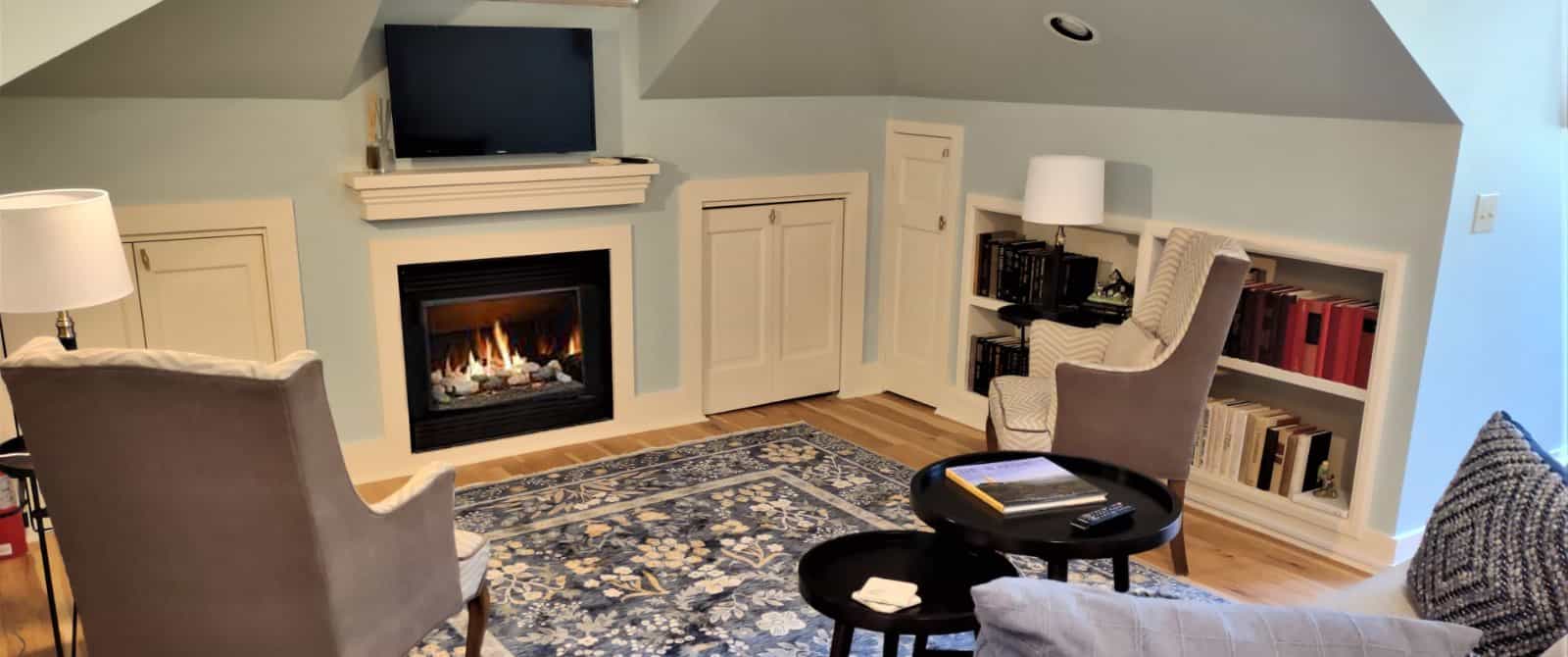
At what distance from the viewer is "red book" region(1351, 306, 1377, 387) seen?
334 centimetres

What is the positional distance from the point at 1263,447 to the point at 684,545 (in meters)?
1.89

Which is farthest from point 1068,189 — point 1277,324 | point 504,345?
point 504,345

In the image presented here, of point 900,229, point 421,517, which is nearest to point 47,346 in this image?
point 421,517

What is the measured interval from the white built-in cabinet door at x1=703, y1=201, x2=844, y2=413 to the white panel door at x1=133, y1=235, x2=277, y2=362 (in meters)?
1.71

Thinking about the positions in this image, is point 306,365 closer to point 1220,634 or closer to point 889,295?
point 1220,634

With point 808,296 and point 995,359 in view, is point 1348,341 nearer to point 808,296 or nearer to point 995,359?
point 995,359

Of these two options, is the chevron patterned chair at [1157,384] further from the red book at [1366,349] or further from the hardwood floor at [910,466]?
the red book at [1366,349]

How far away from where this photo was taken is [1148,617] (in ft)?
4.16

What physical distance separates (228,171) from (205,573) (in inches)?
78.4

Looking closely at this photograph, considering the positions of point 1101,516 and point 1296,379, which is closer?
point 1101,516

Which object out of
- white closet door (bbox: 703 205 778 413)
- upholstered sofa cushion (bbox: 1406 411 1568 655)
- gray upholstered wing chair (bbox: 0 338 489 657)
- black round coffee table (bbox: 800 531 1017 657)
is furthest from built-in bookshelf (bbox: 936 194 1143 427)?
gray upholstered wing chair (bbox: 0 338 489 657)

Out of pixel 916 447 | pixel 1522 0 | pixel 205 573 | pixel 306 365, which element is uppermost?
pixel 1522 0

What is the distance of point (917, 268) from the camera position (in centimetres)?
493

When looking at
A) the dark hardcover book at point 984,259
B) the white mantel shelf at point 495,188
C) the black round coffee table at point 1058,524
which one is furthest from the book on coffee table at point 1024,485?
the white mantel shelf at point 495,188
